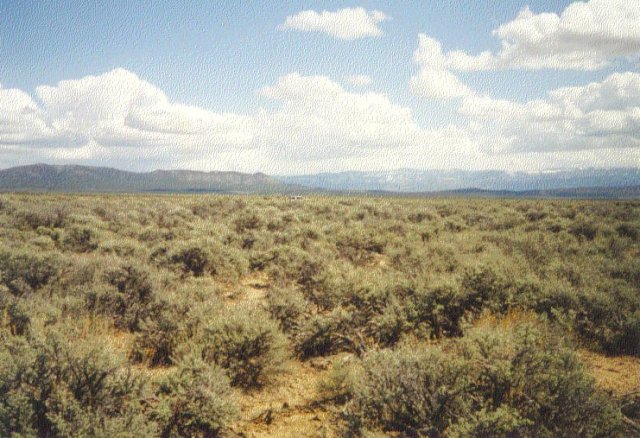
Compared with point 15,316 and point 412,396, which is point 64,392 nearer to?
point 412,396

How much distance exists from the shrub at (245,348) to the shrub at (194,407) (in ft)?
2.90

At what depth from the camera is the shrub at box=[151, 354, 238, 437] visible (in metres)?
3.95

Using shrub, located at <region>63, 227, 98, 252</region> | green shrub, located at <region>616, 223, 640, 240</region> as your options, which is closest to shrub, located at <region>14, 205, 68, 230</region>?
shrub, located at <region>63, 227, 98, 252</region>

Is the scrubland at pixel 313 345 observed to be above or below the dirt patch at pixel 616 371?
above

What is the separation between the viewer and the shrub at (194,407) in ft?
13.0

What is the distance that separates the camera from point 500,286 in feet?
23.5

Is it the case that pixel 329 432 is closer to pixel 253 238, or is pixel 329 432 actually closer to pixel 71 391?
pixel 71 391

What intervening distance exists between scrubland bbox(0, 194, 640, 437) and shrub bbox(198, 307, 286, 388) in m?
0.03

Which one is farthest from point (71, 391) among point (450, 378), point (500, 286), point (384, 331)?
point (500, 286)

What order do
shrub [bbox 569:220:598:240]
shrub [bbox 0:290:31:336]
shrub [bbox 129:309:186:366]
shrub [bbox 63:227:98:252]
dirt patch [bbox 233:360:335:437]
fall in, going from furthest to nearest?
shrub [bbox 569:220:598:240] → shrub [bbox 63:227:98:252] → shrub [bbox 0:290:31:336] → shrub [bbox 129:309:186:366] → dirt patch [bbox 233:360:335:437]

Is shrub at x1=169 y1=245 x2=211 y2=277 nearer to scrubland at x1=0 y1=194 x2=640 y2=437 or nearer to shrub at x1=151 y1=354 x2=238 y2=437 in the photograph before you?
scrubland at x1=0 y1=194 x2=640 y2=437

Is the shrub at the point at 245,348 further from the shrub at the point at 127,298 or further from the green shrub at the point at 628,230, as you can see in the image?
the green shrub at the point at 628,230

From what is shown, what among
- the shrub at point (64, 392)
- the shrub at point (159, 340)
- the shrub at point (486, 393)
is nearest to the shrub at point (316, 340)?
the shrub at point (159, 340)

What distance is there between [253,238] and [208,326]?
915 cm
